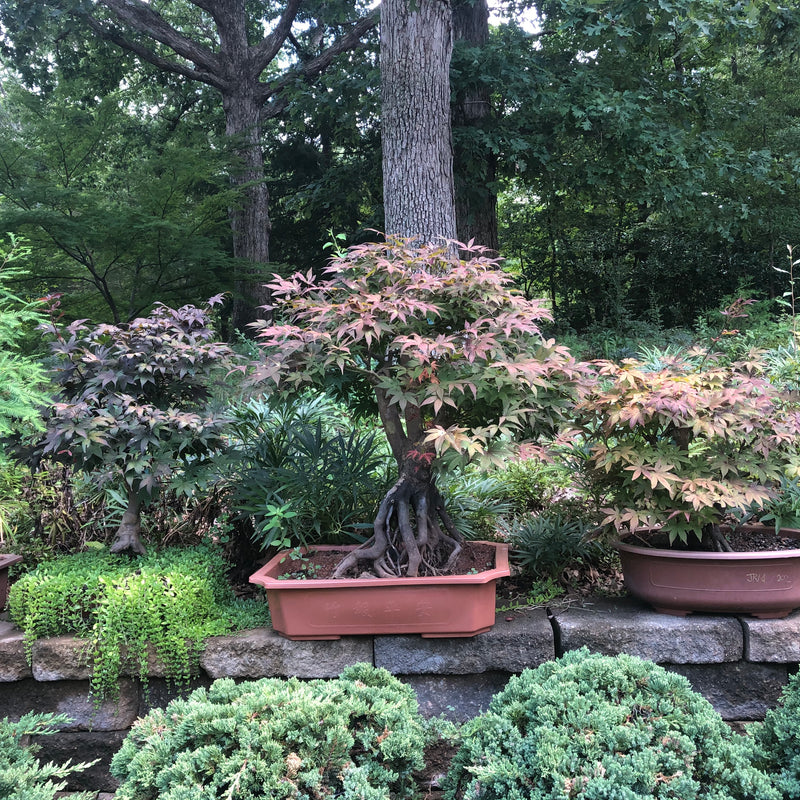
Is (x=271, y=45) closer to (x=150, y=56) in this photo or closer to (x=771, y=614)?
(x=150, y=56)

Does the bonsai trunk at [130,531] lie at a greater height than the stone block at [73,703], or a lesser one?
greater

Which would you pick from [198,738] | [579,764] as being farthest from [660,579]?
[198,738]

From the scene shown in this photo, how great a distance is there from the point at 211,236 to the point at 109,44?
652 cm

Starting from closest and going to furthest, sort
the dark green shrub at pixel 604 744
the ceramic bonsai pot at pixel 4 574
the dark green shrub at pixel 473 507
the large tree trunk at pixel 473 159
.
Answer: the dark green shrub at pixel 604 744
the ceramic bonsai pot at pixel 4 574
the dark green shrub at pixel 473 507
the large tree trunk at pixel 473 159

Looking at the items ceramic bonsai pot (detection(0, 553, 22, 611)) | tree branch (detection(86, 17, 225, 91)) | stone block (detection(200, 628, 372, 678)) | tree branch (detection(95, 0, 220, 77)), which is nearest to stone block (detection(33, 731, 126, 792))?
stone block (detection(200, 628, 372, 678))

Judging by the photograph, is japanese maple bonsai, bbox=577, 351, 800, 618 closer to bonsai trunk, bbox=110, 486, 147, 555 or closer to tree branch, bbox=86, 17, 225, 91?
bonsai trunk, bbox=110, 486, 147, 555

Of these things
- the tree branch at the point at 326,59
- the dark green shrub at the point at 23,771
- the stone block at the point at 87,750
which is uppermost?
the tree branch at the point at 326,59

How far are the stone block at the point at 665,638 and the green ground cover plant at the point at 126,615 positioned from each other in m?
1.28

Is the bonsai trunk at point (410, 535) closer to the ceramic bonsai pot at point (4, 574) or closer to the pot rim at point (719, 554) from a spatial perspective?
the pot rim at point (719, 554)

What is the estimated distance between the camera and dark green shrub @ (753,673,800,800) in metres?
1.70

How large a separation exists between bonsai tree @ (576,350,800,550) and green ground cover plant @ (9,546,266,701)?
1.58 metres

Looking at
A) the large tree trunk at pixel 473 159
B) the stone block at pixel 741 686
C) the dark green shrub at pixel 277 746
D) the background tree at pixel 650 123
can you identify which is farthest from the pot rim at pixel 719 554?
the large tree trunk at pixel 473 159

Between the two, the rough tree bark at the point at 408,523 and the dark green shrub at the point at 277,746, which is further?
the rough tree bark at the point at 408,523

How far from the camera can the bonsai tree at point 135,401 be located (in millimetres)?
2602
